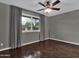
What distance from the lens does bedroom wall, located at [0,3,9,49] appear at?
3.91 meters

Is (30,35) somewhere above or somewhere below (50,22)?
below

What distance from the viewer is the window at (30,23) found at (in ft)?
17.2

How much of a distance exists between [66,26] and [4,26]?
14.1 feet

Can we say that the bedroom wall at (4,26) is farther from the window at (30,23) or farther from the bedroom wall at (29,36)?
the window at (30,23)

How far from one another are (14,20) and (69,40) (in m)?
4.00

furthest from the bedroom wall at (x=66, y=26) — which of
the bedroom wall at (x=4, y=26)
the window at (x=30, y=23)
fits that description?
the bedroom wall at (x=4, y=26)

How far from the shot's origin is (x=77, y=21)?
5.54m

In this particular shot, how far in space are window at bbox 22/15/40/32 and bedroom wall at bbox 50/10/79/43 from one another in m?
1.68

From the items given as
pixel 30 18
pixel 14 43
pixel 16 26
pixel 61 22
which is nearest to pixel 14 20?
pixel 16 26

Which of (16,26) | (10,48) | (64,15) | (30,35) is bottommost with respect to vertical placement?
(10,48)

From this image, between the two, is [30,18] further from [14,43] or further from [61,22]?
[61,22]

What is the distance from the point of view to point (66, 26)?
20.6 feet

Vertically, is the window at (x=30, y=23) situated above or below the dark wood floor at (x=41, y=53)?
above

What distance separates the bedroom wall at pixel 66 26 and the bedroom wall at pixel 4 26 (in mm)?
4139
